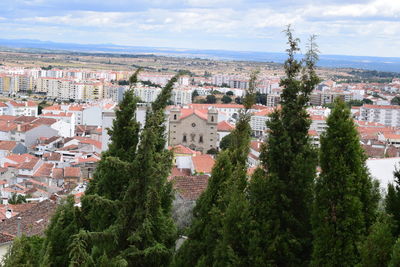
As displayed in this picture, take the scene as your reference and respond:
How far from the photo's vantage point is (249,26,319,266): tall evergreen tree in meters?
6.17

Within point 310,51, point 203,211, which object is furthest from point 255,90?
point 203,211

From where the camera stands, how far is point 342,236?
559 centimetres

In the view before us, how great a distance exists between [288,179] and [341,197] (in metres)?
0.89

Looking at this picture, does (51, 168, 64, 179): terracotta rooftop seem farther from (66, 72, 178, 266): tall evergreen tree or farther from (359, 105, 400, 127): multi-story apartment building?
(359, 105, 400, 127): multi-story apartment building

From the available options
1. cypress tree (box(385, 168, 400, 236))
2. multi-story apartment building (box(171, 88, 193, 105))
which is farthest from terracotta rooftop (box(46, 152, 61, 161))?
multi-story apartment building (box(171, 88, 193, 105))

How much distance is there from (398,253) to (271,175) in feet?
6.32

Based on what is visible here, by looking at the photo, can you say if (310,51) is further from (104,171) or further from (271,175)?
(104,171)

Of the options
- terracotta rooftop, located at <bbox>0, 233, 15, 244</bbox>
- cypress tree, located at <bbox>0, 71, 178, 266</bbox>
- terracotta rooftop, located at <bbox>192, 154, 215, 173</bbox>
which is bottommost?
terracotta rooftop, located at <bbox>192, 154, 215, 173</bbox>

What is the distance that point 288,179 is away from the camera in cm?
649

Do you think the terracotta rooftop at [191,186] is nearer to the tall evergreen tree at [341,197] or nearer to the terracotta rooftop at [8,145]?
the tall evergreen tree at [341,197]

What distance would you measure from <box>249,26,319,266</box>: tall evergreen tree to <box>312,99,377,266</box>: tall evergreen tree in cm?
47

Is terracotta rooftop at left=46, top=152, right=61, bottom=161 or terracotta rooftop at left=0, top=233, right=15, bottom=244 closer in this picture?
terracotta rooftop at left=0, top=233, right=15, bottom=244

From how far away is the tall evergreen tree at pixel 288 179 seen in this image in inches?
243

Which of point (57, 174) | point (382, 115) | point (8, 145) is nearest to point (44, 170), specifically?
point (57, 174)
